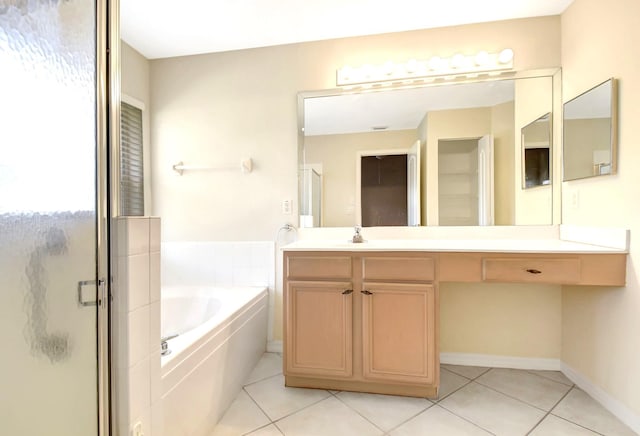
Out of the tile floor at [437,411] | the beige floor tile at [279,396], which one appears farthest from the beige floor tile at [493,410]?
the beige floor tile at [279,396]

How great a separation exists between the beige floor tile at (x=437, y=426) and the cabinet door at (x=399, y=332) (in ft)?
0.52

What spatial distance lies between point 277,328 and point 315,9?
7.13 ft

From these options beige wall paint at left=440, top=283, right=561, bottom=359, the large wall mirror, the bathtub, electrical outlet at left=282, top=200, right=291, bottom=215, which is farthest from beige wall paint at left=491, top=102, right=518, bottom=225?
the bathtub

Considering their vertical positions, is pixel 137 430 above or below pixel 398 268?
below

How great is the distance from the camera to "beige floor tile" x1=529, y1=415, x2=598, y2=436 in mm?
1384

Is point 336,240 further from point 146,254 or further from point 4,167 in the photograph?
point 4,167

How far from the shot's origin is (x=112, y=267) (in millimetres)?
968

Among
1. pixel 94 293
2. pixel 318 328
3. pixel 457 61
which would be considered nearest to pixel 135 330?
pixel 94 293

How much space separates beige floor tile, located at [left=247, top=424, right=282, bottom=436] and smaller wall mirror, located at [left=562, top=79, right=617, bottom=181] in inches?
81.6

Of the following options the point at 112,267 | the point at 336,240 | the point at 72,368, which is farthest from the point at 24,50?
the point at 336,240

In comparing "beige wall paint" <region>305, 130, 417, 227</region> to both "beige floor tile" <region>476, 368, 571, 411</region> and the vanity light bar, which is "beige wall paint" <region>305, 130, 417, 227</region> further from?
"beige floor tile" <region>476, 368, 571, 411</region>

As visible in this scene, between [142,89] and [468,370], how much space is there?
313 cm

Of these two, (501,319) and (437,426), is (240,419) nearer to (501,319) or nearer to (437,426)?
(437,426)

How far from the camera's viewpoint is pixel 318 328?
1.69m
